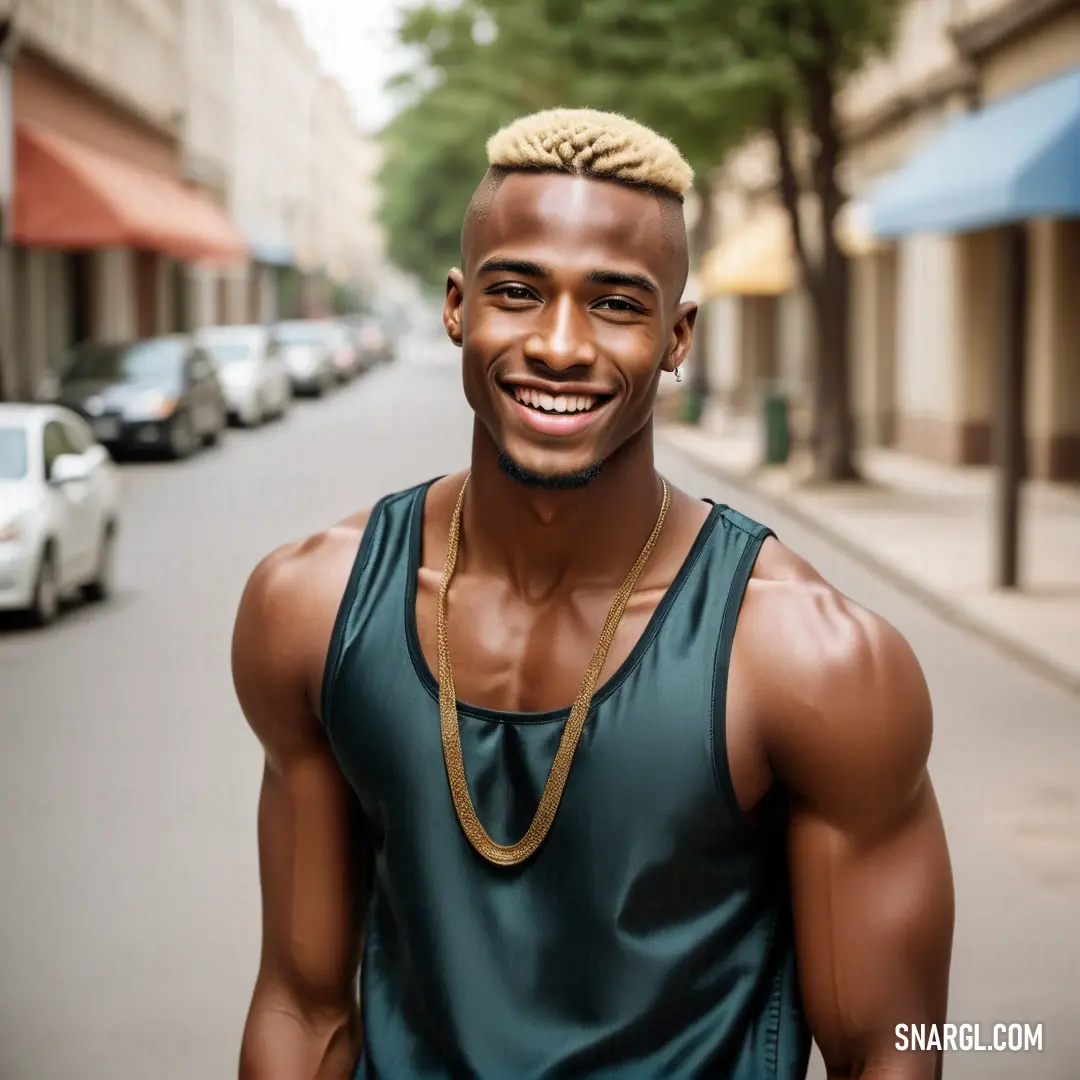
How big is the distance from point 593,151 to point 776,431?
24.0 metres

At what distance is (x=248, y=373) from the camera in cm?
3656

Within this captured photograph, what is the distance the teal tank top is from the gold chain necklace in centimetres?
1

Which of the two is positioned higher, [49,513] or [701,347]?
[701,347]

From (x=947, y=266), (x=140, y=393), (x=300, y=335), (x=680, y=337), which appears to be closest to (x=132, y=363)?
(x=140, y=393)

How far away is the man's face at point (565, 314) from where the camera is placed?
2.21 meters

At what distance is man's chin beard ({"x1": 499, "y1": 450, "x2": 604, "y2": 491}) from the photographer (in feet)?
7.36

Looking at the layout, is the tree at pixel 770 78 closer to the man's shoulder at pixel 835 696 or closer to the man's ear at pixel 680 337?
the man's ear at pixel 680 337

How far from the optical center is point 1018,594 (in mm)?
14469

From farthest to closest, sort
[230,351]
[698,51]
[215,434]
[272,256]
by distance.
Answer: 1. [272,256]
2. [230,351]
3. [215,434]
4. [698,51]

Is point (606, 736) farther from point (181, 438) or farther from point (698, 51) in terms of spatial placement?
point (181, 438)

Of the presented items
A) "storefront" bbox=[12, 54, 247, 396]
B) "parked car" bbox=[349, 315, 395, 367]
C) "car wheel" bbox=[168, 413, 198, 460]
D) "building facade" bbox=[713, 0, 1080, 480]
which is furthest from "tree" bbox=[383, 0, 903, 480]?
"parked car" bbox=[349, 315, 395, 367]

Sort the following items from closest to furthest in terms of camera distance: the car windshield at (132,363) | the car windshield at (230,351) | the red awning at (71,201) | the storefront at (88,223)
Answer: the car windshield at (132,363)
the red awning at (71,201)
the storefront at (88,223)
the car windshield at (230,351)

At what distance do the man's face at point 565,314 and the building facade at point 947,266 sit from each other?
12956 mm

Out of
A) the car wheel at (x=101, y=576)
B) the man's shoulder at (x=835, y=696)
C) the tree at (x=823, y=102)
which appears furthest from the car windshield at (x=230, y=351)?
the man's shoulder at (x=835, y=696)
